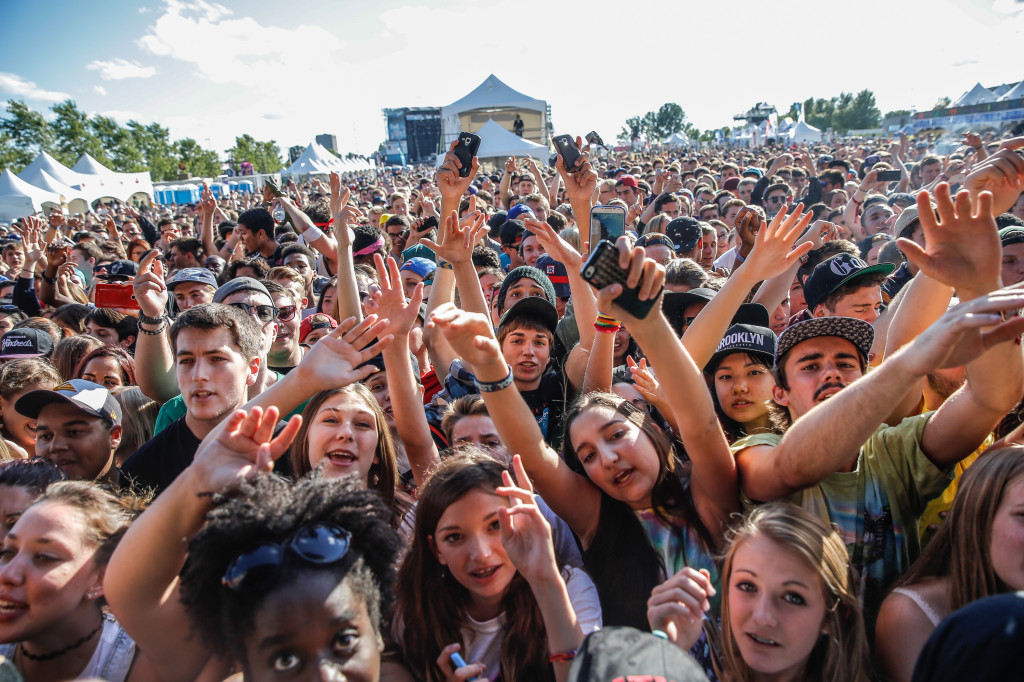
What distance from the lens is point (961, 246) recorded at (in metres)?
1.92

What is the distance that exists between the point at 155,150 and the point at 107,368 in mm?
52933

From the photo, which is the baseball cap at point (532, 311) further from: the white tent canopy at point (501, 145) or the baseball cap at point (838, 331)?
the white tent canopy at point (501, 145)

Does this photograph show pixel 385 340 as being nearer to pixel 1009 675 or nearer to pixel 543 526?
pixel 543 526

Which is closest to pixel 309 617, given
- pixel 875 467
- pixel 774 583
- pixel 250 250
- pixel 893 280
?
pixel 774 583

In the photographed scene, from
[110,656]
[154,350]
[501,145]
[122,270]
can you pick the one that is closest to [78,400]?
[154,350]

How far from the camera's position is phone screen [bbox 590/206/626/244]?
4.10 metres

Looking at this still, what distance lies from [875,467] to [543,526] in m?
1.18

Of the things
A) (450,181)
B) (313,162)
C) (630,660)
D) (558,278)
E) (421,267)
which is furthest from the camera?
(313,162)

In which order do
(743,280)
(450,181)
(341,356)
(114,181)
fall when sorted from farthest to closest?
1. (114,181)
2. (450,181)
3. (743,280)
4. (341,356)

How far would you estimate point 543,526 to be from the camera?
1.75 metres

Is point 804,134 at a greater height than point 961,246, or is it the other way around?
point 804,134

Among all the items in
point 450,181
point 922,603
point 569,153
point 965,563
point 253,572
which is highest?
point 569,153

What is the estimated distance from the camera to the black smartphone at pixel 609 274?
164 centimetres

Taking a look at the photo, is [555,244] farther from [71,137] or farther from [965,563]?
[71,137]
